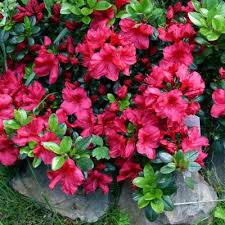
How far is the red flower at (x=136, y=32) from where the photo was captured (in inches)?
96.7

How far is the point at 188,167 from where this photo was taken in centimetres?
229

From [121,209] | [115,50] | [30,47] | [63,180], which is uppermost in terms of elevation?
[115,50]

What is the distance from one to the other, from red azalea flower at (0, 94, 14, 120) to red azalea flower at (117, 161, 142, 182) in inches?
21.6

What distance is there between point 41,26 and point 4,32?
0.18 metres

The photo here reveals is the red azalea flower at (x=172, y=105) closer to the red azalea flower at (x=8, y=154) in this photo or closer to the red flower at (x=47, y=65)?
the red flower at (x=47, y=65)

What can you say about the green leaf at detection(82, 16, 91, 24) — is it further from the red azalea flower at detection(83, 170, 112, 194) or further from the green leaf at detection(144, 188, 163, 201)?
the green leaf at detection(144, 188, 163, 201)

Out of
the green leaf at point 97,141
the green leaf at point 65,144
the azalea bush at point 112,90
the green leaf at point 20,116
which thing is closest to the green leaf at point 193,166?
the azalea bush at point 112,90

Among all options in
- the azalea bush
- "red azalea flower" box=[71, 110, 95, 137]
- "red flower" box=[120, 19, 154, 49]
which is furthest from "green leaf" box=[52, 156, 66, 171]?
"red flower" box=[120, 19, 154, 49]

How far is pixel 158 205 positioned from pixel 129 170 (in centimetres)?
23

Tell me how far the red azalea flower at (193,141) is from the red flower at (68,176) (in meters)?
0.46

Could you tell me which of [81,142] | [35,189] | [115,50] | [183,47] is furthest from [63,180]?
[183,47]

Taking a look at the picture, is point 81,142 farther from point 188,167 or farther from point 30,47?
point 30,47

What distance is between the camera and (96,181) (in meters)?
2.52

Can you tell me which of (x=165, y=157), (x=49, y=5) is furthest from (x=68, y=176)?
(x=49, y=5)
